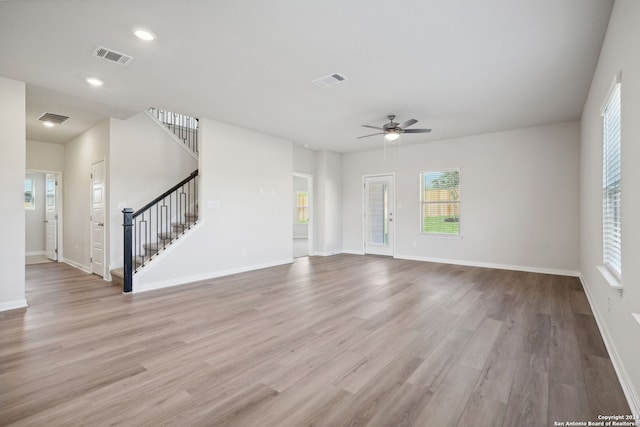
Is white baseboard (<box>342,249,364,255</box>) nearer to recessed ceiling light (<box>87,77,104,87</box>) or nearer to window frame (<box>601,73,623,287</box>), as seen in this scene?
window frame (<box>601,73,623,287</box>)

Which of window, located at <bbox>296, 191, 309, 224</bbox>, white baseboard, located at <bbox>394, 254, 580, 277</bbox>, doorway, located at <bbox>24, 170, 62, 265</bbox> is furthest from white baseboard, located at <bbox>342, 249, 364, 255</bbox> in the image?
doorway, located at <bbox>24, 170, 62, 265</bbox>

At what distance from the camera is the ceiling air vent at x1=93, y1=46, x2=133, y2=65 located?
3188 mm

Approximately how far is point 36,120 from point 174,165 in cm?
234

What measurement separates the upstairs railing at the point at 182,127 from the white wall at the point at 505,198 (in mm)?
4894

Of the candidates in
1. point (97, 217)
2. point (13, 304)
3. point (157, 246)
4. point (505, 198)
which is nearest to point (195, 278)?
point (157, 246)

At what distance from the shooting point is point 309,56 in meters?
3.33

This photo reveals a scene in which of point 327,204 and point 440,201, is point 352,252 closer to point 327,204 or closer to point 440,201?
point 327,204

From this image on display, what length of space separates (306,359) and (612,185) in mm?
3221

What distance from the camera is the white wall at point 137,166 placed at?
216 inches

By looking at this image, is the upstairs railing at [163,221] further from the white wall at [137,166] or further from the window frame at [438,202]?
the window frame at [438,202]

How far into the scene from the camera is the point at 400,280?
536 centimetres

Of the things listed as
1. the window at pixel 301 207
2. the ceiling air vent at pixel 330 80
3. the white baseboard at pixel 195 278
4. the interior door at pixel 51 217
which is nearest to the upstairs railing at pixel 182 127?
the white baseboard at pixel 195 278

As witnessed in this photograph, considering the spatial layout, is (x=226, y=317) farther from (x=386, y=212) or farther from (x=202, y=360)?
(x=386, y=212)

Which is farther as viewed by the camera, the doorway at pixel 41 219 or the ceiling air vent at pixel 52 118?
the doorway at pixel 41 219
